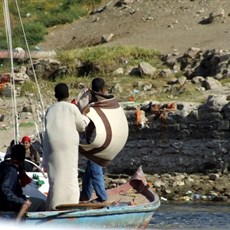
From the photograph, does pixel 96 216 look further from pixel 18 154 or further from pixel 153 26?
pixel 153 26

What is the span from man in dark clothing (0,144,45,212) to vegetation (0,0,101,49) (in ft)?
99.0

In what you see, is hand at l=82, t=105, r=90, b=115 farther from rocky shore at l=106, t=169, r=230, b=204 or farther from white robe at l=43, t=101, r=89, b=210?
rocky shore at l=106, t=169, r=230, b=204

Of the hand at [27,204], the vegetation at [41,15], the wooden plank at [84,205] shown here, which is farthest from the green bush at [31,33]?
the hand at [27,204]

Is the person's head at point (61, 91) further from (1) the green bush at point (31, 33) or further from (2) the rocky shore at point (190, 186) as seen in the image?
(1) the green bush at point (31, 33)

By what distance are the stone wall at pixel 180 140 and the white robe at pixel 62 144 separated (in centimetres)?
937

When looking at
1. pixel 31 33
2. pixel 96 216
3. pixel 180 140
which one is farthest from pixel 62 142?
pixel 31 33

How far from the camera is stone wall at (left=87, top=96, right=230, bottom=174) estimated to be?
72.6ft

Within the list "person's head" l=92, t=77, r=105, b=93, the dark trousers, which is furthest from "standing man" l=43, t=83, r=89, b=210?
the dark trousers

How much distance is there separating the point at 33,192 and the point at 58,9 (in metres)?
36.1

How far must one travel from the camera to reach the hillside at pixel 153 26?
3778cm

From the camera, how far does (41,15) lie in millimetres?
49312

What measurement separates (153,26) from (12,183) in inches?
1143

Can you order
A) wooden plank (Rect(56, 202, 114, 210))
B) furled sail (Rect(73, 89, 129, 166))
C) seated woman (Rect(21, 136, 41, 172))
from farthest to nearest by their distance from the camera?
seated woman (Rect(21, 136, 41, 172)) < furled sail (Rect(73, 89, 129, 166)) < wooden plank (Rect(56, 202, 114, 210))

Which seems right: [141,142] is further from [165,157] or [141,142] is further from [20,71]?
[20,71]
